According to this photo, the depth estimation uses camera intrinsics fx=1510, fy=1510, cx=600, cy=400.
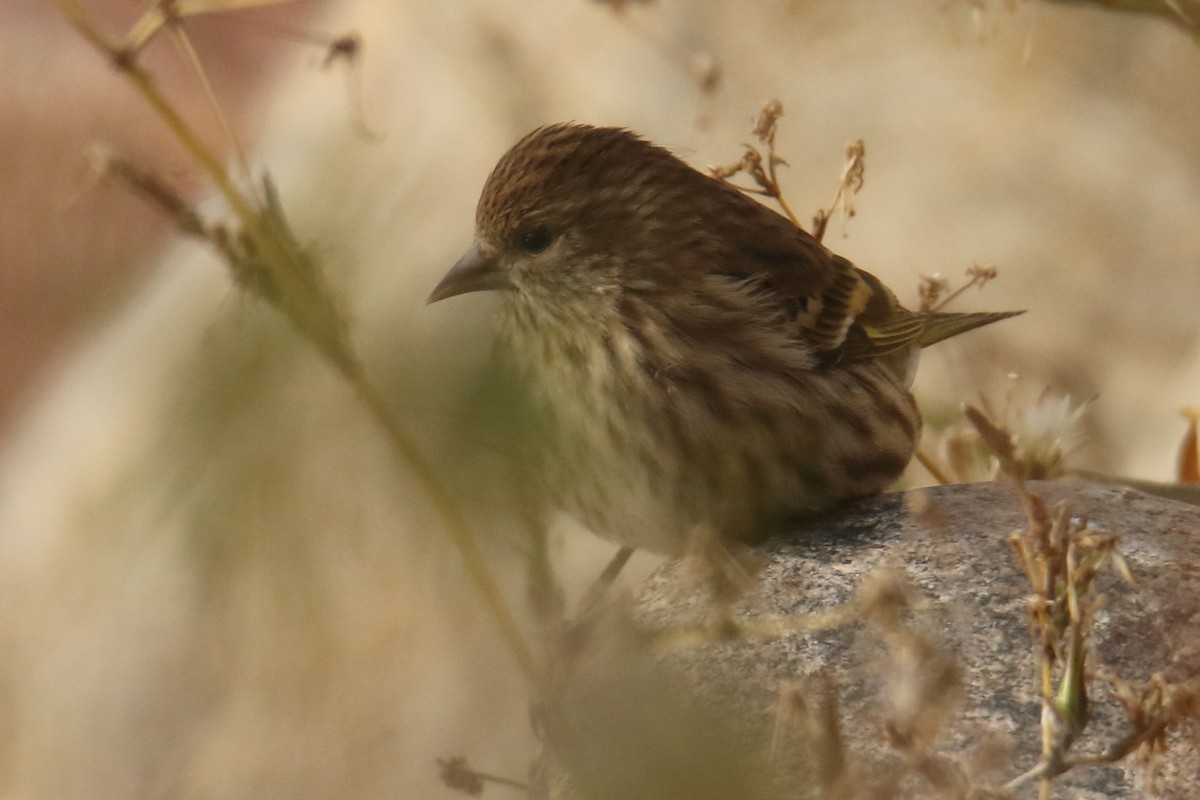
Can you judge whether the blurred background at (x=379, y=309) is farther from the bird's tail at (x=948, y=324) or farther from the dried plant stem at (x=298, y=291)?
the bird's tail at (x=948, y=324)

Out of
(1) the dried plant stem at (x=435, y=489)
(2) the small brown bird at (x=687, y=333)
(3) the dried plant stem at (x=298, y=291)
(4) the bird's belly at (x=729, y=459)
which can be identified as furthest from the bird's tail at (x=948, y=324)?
(1) the dried plant stem at (x=435, y=489)

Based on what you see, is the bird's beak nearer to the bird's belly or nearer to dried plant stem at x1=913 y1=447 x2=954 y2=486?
the bird's belly

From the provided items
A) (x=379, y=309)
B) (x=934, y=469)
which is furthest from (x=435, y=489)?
(x=934, y=469)

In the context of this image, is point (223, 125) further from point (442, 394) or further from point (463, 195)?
point (463, 195)

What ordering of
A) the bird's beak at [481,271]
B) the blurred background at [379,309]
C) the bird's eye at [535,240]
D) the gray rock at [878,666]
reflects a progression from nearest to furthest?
the blurred background at [379,309] → the gray rock at [878,666] → the bird's beak at [481,271] → the bird's eye at [535,240]

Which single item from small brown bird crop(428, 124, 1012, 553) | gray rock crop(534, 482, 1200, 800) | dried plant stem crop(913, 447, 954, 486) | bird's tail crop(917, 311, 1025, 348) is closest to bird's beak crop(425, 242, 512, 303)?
small brown bird crop(428, 124, 1012, 553)

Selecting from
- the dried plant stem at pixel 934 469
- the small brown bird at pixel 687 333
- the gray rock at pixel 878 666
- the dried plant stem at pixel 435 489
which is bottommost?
the gray rock at pixel 878 666

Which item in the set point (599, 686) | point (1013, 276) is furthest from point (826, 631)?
point (1013, 276)
